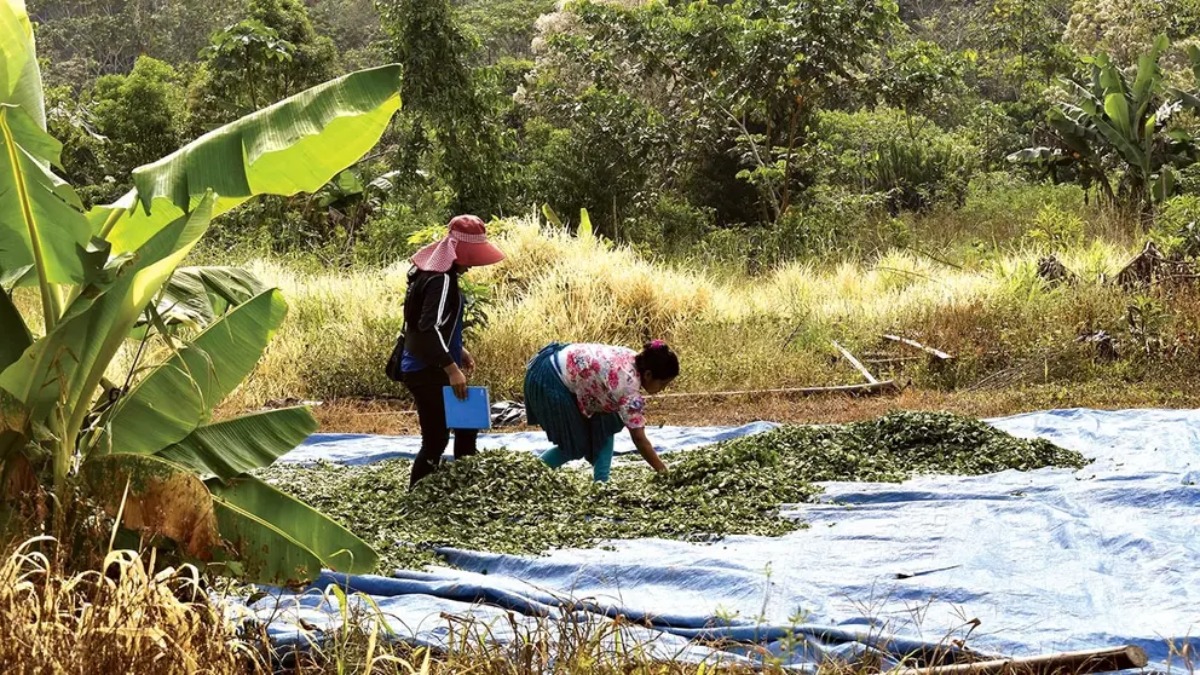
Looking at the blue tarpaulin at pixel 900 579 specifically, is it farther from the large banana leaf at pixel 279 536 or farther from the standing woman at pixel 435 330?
the standing woman at pixel 435 330

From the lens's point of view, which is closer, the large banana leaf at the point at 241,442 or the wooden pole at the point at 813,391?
the large banana leaf at the point at 241,442

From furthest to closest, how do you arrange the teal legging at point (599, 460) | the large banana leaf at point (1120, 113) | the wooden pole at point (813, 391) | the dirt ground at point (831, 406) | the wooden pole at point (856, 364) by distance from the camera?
the large banana leaf at point (1120, 113) < the wooden pole at point (856, 364) < the wooden pole at point (813, 391) < the dirt ground at point (831, 406) < the teal legging at point (599, 460)

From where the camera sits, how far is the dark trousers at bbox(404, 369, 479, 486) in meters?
6.07

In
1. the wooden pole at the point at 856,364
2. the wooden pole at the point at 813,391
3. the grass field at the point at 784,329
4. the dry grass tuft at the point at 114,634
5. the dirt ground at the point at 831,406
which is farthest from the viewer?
the wooden pole at the point at 856,364

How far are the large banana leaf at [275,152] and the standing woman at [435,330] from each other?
125 centimetres

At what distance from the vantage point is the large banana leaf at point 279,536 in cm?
427

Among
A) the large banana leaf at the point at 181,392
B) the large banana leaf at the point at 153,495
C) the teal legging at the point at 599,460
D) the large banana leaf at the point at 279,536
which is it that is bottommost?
the teal legging at the point at 599,460

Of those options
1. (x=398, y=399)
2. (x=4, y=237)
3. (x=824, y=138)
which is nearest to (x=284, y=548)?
(x=4, y=237)

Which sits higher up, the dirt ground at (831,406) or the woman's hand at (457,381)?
the woman's hand at (457,381)

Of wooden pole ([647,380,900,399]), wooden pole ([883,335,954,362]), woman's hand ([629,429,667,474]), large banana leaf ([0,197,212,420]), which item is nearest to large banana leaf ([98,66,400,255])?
large banana leaf ([0,197,212,420])

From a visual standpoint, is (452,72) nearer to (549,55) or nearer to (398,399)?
(398,399)

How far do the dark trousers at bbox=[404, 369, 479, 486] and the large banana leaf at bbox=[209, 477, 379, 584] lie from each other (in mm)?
1642

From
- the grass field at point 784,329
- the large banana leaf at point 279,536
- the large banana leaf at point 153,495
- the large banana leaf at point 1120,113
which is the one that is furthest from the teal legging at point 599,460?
the large banana leaf at point 1120,113

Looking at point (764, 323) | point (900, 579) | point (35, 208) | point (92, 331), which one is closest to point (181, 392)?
point (92, 331)
